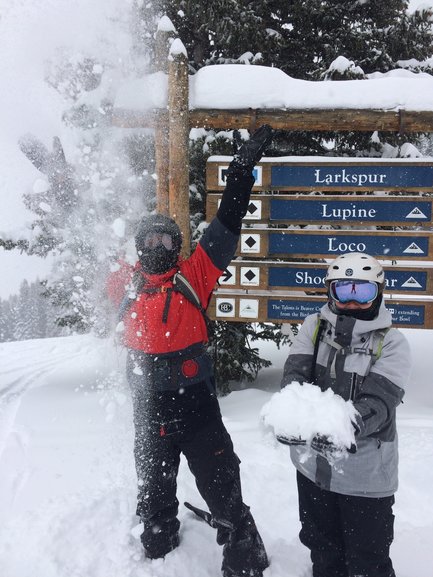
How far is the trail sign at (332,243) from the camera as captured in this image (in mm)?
5043

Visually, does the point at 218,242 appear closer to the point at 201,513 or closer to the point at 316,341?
the point at 316,341

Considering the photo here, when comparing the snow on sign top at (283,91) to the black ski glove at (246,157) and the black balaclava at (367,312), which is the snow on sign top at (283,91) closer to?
the black ski glove at (246,157)

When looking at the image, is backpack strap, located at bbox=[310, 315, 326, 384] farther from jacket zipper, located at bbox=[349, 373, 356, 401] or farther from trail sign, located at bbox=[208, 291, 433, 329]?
trail sign, located at bbox=[208, 291, 433, 329]

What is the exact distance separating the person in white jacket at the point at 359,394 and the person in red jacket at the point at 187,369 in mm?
587

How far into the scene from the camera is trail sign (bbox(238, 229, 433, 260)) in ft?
16.5

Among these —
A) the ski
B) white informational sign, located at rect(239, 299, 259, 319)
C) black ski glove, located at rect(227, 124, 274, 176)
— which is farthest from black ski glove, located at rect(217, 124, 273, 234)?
white informational sign, located at rect(239, 299, 259, 319)

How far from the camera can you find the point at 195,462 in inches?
111

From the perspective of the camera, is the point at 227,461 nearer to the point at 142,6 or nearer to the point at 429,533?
the point at 429,533

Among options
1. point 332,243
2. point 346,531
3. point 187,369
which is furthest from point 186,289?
point 332,243

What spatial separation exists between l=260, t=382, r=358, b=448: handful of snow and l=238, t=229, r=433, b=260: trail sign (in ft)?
10.5

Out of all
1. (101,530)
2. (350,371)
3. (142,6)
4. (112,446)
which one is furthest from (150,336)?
(142,6)

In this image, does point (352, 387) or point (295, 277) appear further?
point (295, 277)

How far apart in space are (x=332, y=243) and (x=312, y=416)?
3.41 m

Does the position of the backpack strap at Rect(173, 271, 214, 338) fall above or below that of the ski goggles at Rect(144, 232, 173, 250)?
below
